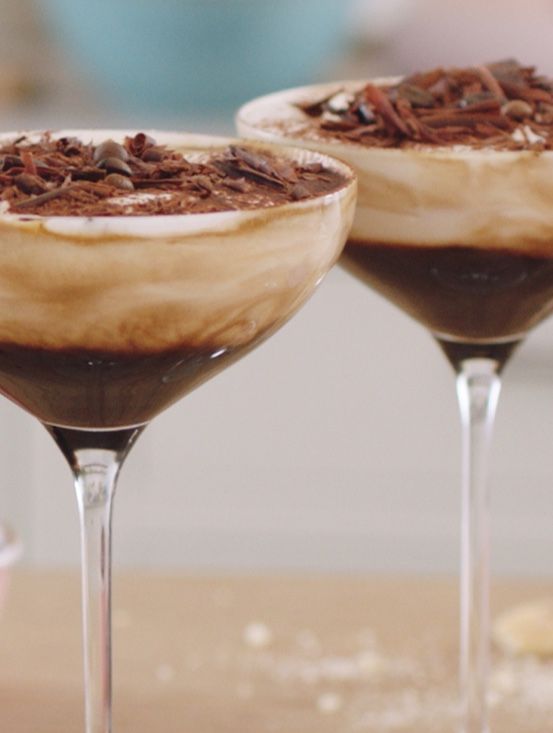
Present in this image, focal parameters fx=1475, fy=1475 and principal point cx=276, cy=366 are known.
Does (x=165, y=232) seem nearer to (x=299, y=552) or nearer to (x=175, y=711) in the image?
(x=175, y=711)

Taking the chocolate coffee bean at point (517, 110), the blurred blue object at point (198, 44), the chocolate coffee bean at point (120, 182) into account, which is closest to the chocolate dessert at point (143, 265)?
the chocolate coffee bean at point (120, 182)

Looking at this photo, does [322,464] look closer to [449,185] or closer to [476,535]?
[476,535]

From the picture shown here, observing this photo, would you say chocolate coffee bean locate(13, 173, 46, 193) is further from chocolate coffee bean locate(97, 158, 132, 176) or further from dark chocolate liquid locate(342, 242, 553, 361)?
dark chocolate liquid locate(342, 242, 553, 361)

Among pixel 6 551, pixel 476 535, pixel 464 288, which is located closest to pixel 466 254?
pixel 464 288

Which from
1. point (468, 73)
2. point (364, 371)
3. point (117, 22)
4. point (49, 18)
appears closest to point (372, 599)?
point (468, 73)

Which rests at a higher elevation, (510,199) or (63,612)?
(510,199)

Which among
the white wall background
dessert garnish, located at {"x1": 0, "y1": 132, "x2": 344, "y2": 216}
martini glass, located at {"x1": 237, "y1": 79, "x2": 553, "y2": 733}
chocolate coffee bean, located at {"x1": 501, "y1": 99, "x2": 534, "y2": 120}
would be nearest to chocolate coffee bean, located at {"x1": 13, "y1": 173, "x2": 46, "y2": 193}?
dessert garnish, located at {"x1": 0, "y1": 132, "x2": 344, "y2": 216}
